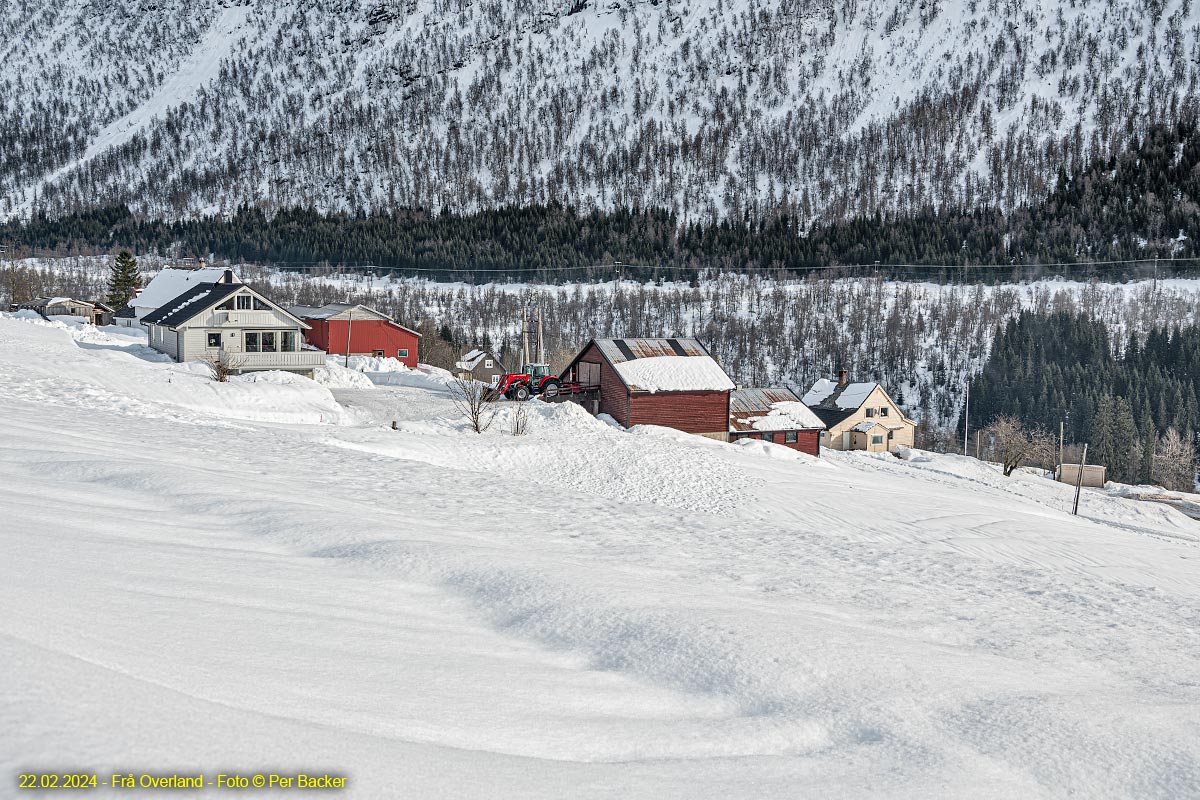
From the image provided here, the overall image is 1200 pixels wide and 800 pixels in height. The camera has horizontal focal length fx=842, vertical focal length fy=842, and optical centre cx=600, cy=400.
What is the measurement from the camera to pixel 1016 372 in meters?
115

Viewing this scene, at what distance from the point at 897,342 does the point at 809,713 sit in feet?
471

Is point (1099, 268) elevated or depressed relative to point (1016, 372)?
elevated

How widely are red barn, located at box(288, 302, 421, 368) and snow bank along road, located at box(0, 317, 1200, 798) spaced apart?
48.6 meters

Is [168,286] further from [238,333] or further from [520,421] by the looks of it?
[520,421]

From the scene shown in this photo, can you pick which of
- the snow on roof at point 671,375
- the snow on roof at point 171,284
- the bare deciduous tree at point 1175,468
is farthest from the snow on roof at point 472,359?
the bare deciduous tree at point 1175,468

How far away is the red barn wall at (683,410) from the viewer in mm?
41906

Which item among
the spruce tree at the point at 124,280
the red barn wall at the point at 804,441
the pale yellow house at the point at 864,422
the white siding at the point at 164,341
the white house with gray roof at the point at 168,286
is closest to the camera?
the white siding at the point at 164,341

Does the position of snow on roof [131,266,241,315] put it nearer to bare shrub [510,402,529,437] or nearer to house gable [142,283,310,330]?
house gable [142,283,310,330]

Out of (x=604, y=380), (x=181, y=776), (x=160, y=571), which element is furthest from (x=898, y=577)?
(x=604, y=380)

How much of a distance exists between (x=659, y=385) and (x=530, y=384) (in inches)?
255

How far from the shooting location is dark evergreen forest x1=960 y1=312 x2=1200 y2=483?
83.6 meters

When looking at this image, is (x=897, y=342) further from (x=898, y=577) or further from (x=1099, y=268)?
(x=898, y=577)

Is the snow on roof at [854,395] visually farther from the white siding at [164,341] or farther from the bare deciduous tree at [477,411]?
the white siding at [164,341]

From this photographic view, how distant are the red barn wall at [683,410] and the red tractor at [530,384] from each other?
4.23 metres
